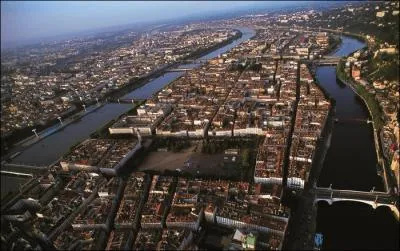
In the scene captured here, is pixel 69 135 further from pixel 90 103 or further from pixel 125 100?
pixel 125 100

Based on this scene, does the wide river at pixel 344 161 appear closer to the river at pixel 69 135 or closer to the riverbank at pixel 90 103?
the river at pixel 69 135

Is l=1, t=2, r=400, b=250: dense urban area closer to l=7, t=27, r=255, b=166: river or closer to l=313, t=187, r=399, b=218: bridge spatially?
l=313, t=187, r=399, b=218: bridge

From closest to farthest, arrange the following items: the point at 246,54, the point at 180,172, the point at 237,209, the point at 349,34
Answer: the point at 237,209
the point at 180,172
the point at 246,54
the point at 349,34

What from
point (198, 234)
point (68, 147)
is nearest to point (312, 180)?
point (198, 234)

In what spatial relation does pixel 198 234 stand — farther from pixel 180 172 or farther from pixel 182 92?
pixel 182 92

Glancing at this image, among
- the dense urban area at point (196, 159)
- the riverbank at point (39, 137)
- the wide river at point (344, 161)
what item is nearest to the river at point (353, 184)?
the wide river at point (344, 161)

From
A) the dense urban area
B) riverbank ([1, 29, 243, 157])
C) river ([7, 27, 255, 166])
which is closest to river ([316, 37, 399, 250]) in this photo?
the dense urban area
